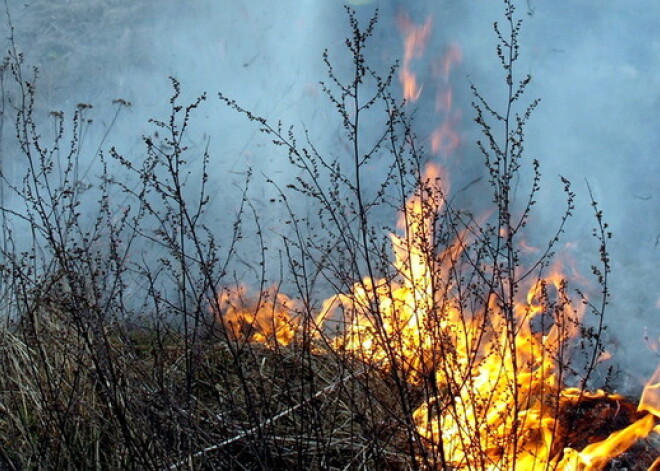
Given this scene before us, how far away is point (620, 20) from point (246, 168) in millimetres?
3268

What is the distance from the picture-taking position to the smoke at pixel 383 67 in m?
5.60

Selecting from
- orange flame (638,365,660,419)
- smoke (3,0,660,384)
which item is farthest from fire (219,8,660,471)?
smoke (3,0,660,384)

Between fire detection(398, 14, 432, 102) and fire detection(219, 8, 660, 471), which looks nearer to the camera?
fire detection(219, 8, 660, 471)

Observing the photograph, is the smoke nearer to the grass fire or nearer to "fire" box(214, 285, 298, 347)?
the grass fire

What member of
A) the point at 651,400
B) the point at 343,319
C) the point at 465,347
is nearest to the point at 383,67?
the point at 343,319

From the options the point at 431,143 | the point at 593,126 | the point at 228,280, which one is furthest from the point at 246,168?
the point at 593,126

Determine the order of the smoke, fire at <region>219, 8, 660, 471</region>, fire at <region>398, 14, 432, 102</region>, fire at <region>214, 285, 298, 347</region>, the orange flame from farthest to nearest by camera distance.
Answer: fire at <region>398, 14, 432, 102</region>
fire at <region>214, 285, 298, 347</region>
the smoke
the orange flame
fire at <region>219, 8, 660, 471</region>

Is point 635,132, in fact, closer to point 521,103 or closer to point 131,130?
point 521,103

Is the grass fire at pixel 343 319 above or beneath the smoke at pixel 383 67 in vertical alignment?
beneath

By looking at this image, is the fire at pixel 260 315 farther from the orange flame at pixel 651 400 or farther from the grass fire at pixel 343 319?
Result: the orange flame at pixel 651 400

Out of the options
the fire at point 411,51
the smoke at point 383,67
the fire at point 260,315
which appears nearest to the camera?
the smoke at point 383,67

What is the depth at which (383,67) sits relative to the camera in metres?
6.95

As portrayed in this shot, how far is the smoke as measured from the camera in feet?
18.4

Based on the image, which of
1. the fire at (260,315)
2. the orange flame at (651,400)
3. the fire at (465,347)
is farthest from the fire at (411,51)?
the orange flame at (651,400)
